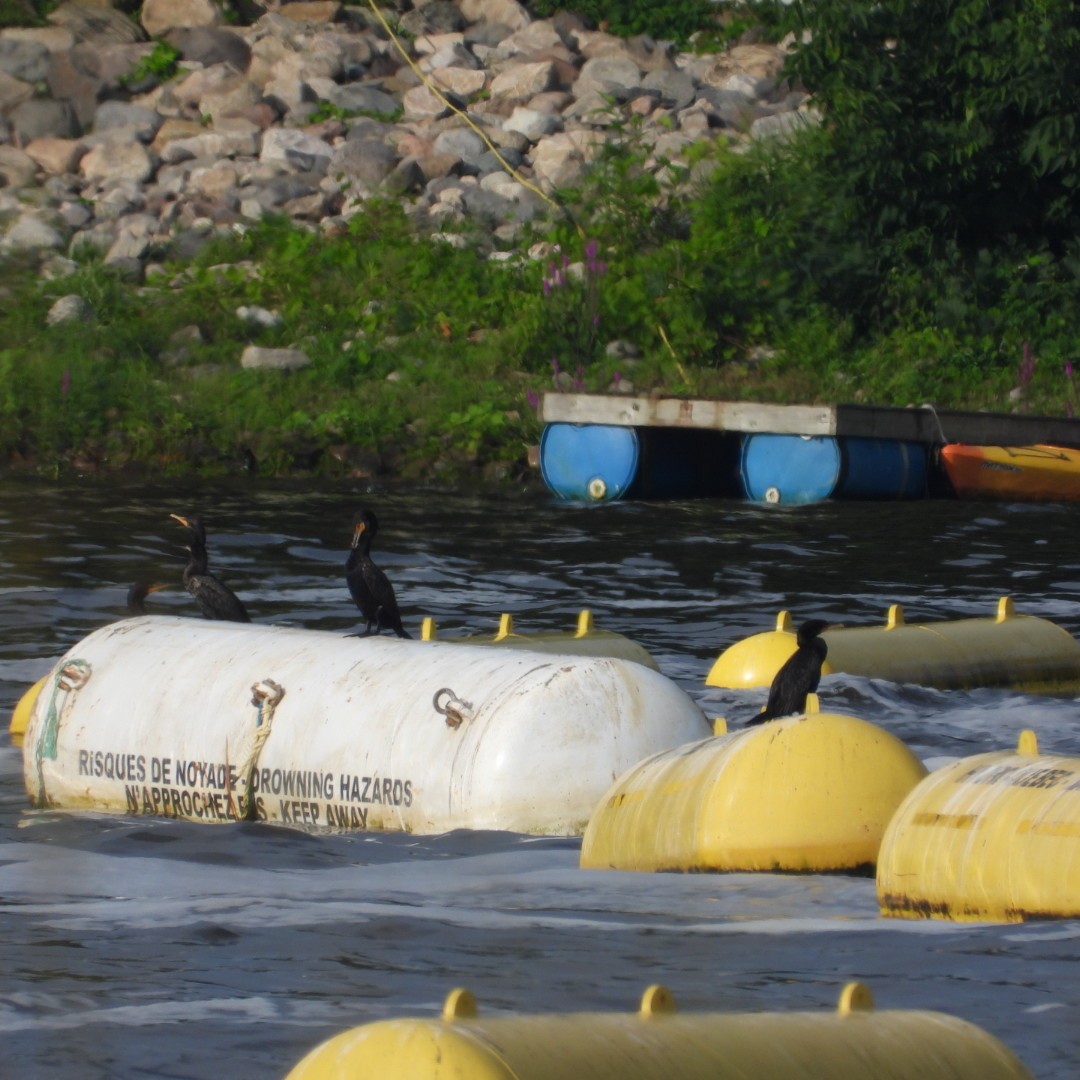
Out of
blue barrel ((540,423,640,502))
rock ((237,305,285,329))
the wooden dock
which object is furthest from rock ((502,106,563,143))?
blue barrel ((540,423,640,502))

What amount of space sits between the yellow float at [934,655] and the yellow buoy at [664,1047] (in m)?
6.31

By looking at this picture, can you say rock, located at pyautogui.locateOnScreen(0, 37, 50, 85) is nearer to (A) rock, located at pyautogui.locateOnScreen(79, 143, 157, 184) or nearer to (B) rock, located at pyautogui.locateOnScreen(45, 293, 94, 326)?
(A) rock, located at pyautogui.locateOnScreen(79, 143, 157, 184)

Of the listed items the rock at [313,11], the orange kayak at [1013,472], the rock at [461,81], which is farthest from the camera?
the rock at [313,11]

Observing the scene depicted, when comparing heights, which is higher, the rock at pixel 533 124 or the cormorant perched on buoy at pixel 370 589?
the rock at pixel 533 124

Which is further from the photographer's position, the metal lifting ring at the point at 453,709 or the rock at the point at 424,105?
the rock at the point at 424,105

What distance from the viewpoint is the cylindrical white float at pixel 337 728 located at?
7.06 m

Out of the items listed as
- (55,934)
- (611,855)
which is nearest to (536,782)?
(611,855)

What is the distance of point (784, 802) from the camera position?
250 inches

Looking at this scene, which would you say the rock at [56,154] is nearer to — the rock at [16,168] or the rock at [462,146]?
the rock at [16,168]

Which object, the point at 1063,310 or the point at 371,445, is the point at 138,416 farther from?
the point at 1063,310

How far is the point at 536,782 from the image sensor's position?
23.0 ft

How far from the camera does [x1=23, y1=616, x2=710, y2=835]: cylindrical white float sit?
706 centimetres

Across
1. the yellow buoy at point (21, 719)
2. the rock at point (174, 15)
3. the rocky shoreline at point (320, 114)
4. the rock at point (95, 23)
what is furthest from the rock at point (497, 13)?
the yellow buoy at point (21, 719)

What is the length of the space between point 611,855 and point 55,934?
5.77 ft
